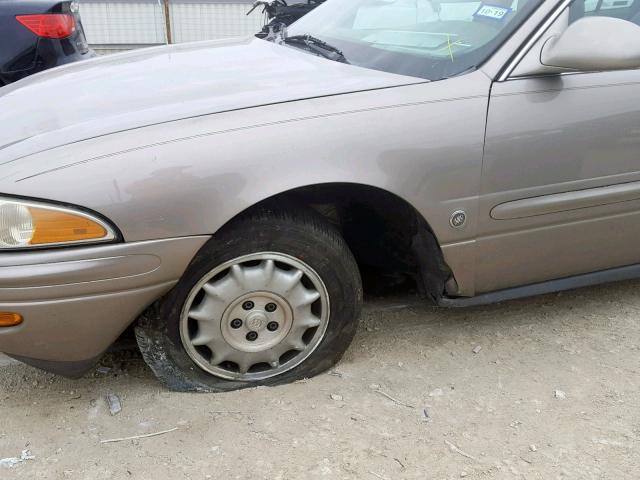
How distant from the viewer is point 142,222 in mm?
1905

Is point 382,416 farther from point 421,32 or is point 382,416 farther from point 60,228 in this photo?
point 421,32

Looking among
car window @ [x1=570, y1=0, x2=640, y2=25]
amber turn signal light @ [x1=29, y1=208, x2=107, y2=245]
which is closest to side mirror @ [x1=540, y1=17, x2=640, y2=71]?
car window @ [x1=570, y1=0, x2=640, y2=25]

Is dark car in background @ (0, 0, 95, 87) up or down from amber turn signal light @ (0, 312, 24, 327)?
up

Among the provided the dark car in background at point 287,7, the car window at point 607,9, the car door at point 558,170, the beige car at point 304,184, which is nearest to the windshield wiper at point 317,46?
the beige car at point 304,184

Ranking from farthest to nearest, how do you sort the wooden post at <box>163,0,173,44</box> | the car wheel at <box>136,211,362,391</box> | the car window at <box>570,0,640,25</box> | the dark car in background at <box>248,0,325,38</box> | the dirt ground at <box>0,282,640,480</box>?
the wooden post at <box>163,0,173,44</box> → the dark car in background at <box>248,0,325,38</box> → the car window at <box>570,0,640,25</box> → the car wheel at <box>136,211,362,391</box> → the dirt ground at <box>0,282,640,480</box>

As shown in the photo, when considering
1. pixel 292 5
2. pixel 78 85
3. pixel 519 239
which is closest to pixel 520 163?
pixel 519 239

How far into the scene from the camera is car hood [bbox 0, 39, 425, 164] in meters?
2.03

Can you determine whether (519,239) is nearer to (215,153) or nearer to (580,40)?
(580,40)

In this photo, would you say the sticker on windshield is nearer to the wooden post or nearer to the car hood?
the car hood

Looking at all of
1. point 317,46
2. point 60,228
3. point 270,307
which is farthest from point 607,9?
point 60,228

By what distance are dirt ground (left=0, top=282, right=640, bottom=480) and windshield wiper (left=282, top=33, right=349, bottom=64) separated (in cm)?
119

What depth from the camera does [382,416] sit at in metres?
2.21

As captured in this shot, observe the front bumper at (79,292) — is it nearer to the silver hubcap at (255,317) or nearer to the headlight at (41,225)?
the headlight at (41,225)

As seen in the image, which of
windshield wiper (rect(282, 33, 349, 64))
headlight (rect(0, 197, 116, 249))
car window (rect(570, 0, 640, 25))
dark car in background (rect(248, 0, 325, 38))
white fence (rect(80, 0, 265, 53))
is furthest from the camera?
white fence (rect(80, 0, 265, 53))
